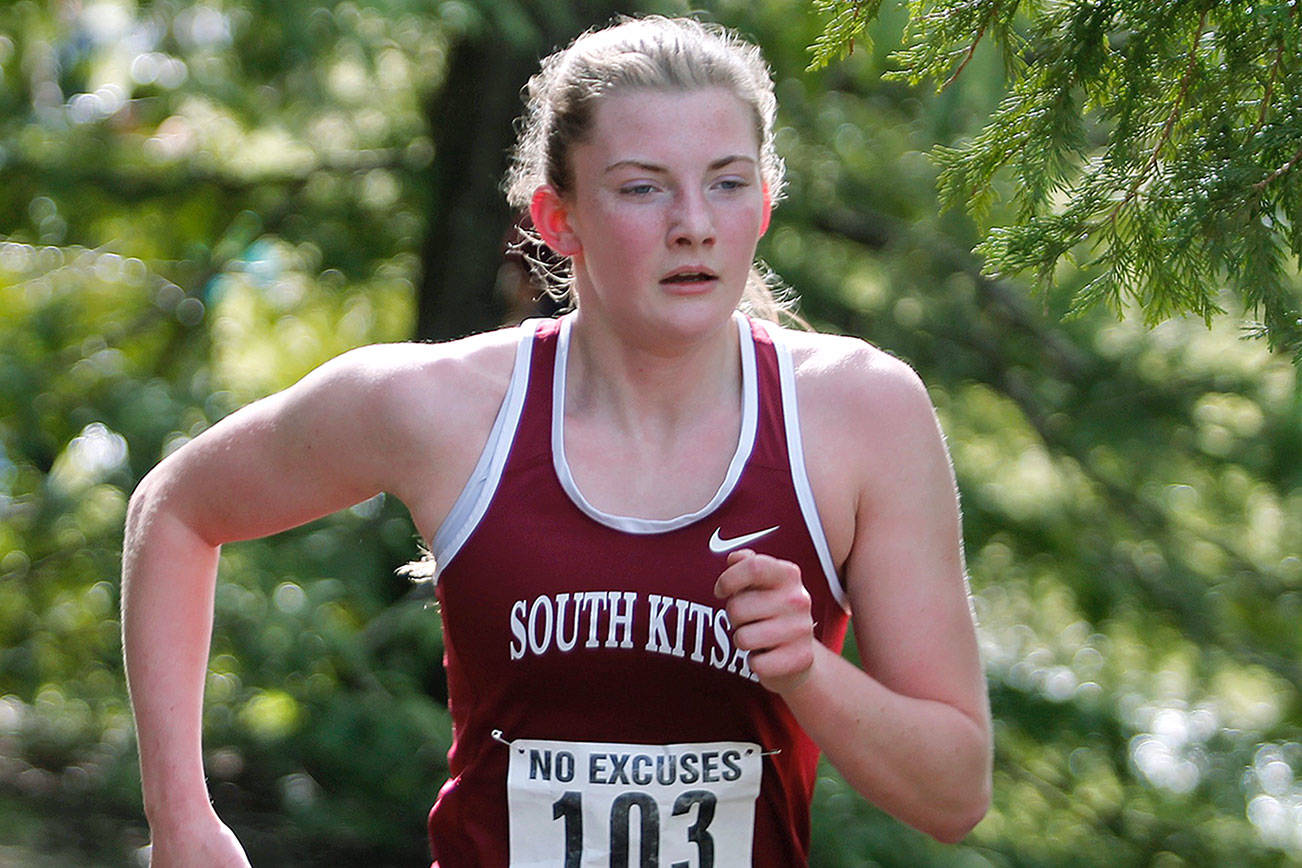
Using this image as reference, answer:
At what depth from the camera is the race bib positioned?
170 cm

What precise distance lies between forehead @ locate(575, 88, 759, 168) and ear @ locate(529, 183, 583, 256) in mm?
118

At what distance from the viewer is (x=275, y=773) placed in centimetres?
425

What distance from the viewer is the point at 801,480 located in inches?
67.6

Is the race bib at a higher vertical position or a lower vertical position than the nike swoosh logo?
lower

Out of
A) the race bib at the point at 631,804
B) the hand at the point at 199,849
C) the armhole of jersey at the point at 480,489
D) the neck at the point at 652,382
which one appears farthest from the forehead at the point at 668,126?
the hand at the point at 199,849

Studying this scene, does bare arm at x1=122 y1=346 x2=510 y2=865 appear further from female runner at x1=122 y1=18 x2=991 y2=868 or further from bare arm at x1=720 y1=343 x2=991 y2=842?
bare arm at x1=720 y1=343 x2=991 y2=842

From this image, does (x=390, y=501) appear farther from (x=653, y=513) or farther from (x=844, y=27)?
(x=844, y=27)

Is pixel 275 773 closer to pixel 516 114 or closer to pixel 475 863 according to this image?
pixel 516 114

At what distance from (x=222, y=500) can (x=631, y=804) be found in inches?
26.1

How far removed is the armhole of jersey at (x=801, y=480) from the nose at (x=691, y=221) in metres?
0.23

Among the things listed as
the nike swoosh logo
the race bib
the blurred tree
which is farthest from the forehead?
the blurred tree

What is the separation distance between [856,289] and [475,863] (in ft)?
11.4

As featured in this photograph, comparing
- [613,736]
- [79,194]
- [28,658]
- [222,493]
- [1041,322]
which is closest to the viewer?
[613,736]

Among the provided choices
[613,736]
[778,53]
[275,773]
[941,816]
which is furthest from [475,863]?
[778,53]
